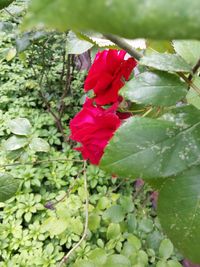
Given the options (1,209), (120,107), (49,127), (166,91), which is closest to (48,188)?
(1,209)

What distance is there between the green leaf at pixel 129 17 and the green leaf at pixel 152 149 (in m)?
0.22

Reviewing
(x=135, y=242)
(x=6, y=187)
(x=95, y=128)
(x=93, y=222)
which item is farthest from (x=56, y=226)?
(x=95, y=128)

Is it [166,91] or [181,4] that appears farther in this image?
[166,91]

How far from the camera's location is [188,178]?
382 millimetres

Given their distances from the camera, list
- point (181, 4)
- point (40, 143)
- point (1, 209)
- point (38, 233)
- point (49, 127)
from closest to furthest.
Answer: point (181, 4) → point (40, 143) → point (38, 233) → point (1, 209) → point (49, 127)

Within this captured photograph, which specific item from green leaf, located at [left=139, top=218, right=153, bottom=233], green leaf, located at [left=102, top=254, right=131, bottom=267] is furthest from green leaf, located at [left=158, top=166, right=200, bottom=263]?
green leaf, located at [left=139, top=218, right=153, bottom=233]

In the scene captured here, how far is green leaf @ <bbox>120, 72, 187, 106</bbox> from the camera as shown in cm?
37

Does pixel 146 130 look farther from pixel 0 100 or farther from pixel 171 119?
pixel 0 100

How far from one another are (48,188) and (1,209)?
21 cm

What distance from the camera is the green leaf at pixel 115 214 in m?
1.22

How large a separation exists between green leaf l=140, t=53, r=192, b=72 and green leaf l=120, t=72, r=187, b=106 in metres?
0.01

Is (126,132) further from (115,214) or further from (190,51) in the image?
(115,214)

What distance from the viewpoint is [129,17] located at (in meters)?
0.12

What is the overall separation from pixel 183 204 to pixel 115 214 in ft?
2.86
